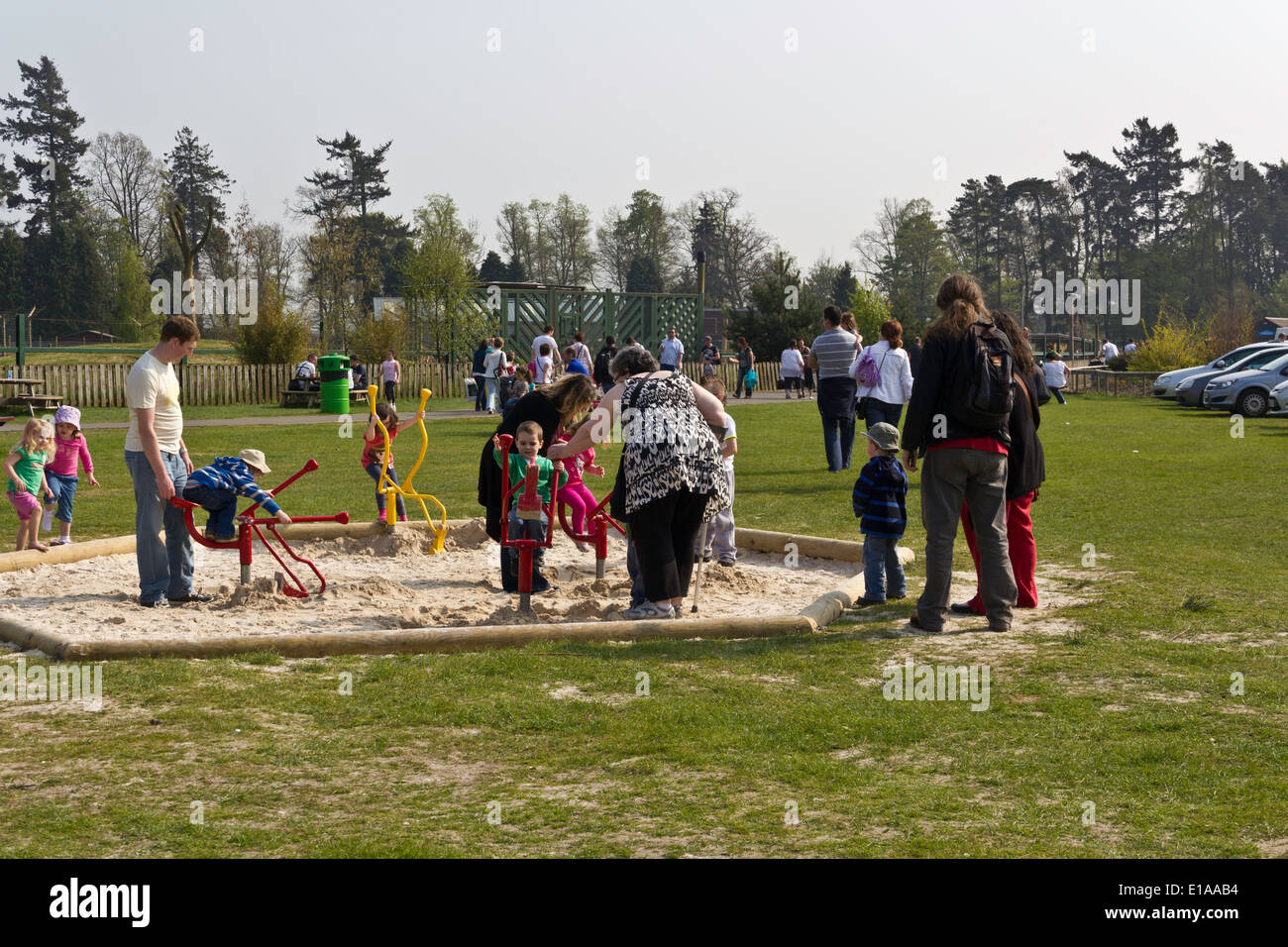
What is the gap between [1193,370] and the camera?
126 feet

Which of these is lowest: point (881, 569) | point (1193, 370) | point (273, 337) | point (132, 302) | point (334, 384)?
point (881, 569)

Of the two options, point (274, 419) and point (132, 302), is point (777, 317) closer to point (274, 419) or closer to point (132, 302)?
point (274, 419)

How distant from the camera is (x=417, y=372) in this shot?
39.6m

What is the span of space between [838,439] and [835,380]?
37.8 inches

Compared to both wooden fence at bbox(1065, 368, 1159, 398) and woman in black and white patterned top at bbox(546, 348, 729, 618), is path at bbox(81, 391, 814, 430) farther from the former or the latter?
wooden fence at bbox(1065, 368, 1159, 398)

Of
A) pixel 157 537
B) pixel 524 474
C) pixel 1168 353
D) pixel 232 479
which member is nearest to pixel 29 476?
pixel 157 537

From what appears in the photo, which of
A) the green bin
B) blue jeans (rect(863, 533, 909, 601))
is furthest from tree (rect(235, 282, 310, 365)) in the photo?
blue jeans (rect(863, 533, 909, 601))

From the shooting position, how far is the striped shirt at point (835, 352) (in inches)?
651

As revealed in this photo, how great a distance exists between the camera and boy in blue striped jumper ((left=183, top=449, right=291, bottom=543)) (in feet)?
28.5

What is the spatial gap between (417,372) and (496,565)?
29.5 m

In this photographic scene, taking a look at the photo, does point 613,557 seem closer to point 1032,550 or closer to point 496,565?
point 496,565

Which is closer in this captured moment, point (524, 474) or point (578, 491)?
point (524, 474)

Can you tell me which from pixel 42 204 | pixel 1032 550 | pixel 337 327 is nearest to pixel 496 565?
pixel 1032 550

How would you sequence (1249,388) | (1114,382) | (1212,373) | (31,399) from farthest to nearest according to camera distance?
(1114,382), (1212,373), (1249,388), (31,399)
